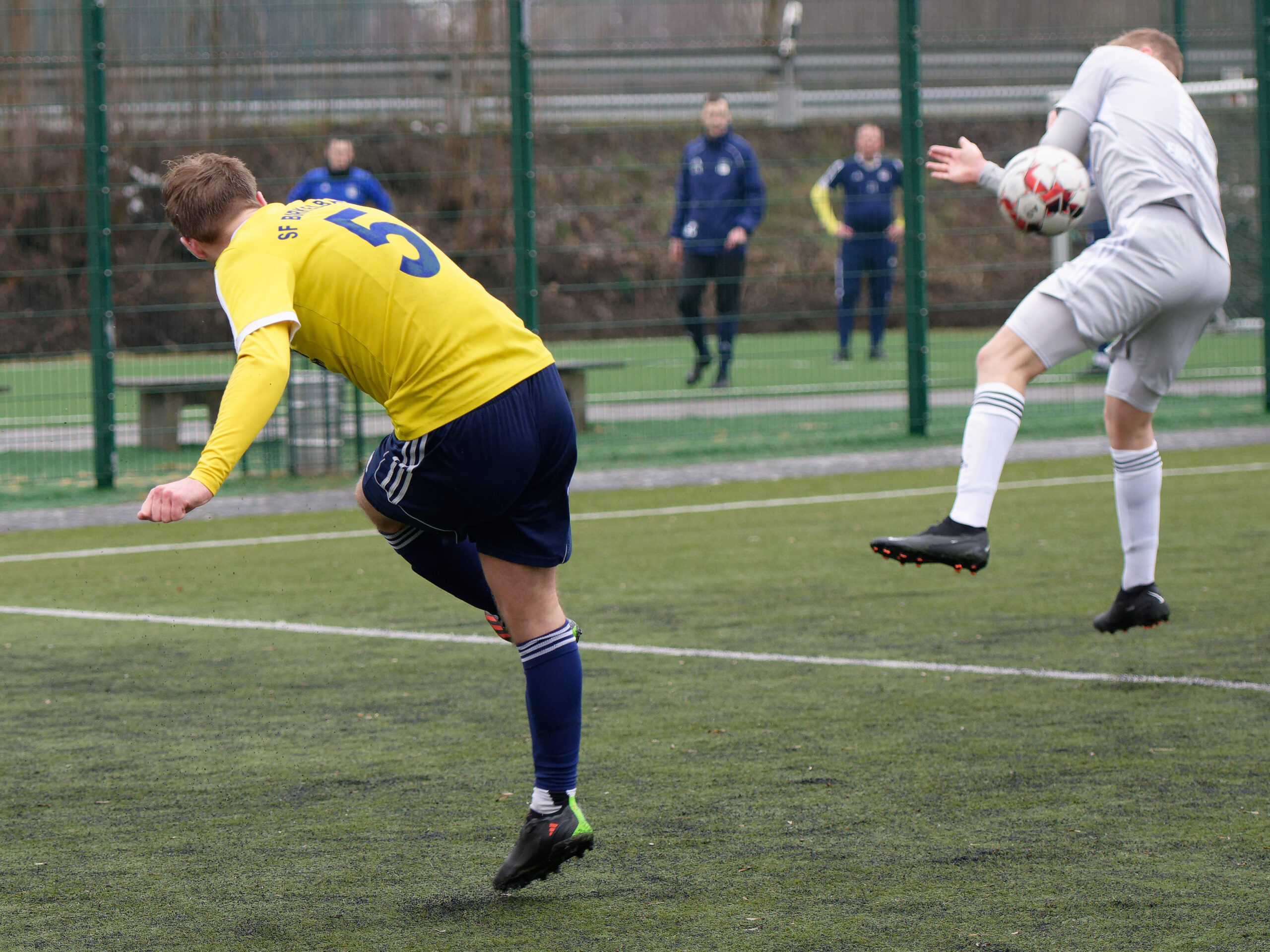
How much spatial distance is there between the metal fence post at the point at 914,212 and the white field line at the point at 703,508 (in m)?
2.07

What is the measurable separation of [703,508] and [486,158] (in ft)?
19.1

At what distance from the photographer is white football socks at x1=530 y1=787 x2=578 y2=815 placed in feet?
11.5

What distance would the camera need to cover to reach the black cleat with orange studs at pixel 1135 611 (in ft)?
17.6

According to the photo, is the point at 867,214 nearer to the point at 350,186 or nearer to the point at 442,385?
the point at 350,186

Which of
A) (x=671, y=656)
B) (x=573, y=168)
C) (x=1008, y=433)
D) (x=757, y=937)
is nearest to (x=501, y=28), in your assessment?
(x=573, y=168)

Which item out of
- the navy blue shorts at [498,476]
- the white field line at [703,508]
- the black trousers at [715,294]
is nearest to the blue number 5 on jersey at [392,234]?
the navy blue shorts at [498,476]

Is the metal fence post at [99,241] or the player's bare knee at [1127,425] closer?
the player's bare knee at [1127,425]

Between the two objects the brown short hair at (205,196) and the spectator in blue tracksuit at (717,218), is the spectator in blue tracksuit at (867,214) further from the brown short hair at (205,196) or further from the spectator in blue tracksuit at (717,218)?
the brown short hair at (205,196)

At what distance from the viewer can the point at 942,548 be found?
4.43 metres

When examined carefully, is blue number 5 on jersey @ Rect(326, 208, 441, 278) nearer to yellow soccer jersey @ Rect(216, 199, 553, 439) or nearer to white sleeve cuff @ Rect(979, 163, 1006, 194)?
yellow soccer jersey @ Rect(216, 199, 553, 439)

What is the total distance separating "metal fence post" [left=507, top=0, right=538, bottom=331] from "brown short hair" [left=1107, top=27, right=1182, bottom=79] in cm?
617

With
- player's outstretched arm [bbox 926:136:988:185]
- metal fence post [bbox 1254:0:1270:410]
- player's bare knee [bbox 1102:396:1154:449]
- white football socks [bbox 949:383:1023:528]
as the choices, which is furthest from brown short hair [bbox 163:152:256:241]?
metal fence post [bbox 1254:0:1270:410]

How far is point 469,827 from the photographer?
154 inches

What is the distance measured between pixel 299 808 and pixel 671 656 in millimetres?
1898
